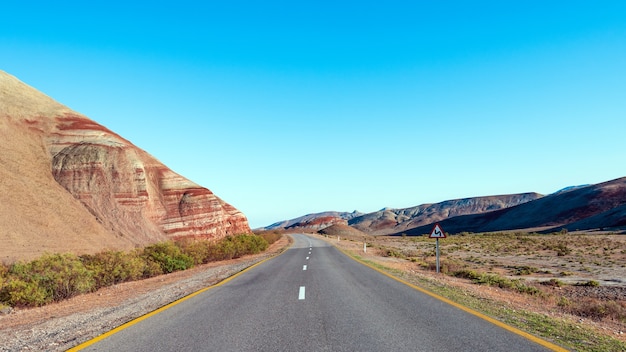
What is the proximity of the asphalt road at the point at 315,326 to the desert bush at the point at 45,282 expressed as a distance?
16.1 ft

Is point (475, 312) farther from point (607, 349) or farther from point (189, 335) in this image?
point (189, 335)

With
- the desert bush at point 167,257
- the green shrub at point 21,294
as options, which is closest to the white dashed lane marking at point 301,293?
the green shrub at point 21,294

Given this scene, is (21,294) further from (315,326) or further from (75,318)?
(315,326)

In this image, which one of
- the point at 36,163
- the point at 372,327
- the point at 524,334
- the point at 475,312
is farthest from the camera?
the point at 36,163

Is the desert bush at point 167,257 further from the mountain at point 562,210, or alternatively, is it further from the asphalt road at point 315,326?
the mountain at point 562,210

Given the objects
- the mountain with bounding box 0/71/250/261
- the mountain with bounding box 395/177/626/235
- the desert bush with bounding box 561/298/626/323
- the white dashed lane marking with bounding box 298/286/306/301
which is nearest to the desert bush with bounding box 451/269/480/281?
the desert bush with bounding box 561/298/626/323

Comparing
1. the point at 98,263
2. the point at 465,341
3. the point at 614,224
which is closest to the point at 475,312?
the point at 465,341

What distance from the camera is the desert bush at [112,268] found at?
47.7ft

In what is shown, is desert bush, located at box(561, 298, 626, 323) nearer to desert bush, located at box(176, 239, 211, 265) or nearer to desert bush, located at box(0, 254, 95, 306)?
desert bush, located at box(0, 254, 95, 306)

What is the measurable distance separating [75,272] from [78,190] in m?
38.2

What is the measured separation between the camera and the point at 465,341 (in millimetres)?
5531

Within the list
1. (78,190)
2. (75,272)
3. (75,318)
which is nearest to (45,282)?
(75,272)

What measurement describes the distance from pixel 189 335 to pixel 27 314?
20.1ft

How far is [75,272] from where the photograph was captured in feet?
40.8
